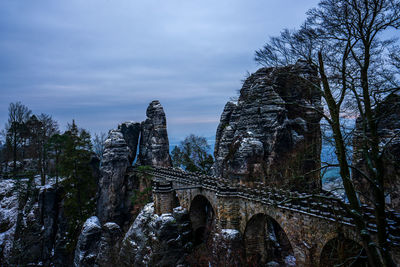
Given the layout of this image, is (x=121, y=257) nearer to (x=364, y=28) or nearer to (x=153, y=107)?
(x=364, y=28)

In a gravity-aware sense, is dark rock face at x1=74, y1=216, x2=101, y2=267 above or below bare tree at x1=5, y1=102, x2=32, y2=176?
below

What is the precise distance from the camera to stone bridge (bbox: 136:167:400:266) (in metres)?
11.5

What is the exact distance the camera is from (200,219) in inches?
1089

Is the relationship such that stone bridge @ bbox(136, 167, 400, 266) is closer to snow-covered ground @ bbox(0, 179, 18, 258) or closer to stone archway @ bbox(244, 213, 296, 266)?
stone archway @ bbox(244, 213, 296, 266)

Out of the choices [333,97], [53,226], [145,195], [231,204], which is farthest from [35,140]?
[333,97]

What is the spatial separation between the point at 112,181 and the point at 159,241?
15.9m

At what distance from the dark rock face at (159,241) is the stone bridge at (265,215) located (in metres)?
2.02

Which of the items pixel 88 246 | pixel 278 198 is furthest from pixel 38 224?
pixel 278 198

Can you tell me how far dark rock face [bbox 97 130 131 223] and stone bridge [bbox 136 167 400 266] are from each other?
5078 millimetres

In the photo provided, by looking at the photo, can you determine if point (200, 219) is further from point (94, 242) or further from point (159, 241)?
point (94, 242)

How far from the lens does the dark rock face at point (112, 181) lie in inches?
1346

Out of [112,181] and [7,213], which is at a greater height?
[112,181]

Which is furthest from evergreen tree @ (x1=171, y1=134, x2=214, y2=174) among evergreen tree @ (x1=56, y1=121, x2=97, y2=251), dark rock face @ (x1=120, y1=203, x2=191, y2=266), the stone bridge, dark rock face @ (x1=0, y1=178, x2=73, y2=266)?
dark rock face @ (x1=0, y1=178, x2=73, y2=266)

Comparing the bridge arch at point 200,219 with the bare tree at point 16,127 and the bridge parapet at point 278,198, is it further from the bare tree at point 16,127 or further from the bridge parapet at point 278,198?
the bare tree at point 16,127
